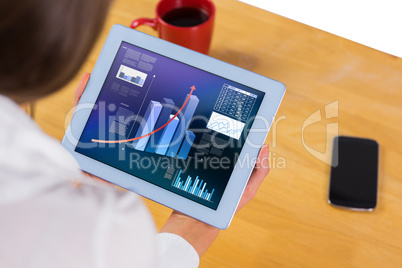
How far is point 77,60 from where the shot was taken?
1.16 ft

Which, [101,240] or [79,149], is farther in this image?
[79,149]

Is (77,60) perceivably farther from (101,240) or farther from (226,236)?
(226,236)

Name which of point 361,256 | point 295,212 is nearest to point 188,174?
point 295,212

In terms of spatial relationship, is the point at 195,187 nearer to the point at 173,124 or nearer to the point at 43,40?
the point at 173,124

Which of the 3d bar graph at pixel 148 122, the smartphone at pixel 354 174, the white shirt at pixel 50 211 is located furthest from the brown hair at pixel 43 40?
the smartphone at pixel 354 174

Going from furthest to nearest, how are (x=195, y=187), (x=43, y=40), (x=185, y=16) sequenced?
(x=185, y=16) → (x=195, y=187) → (x=43, y=40)

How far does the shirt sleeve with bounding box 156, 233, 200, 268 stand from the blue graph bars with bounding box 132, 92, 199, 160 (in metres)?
0.14

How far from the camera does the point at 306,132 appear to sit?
75 cm

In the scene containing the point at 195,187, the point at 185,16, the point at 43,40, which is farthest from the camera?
the point at 185,16

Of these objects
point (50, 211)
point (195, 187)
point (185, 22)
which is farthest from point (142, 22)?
point (50, 211)

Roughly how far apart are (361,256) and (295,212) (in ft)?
0.43


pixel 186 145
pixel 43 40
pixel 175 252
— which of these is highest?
pixel 43 40

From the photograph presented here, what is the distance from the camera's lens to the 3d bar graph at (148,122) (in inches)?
25.0

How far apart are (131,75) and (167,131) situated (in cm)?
11
